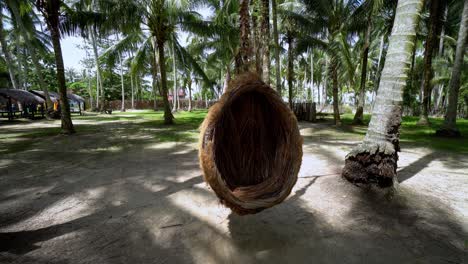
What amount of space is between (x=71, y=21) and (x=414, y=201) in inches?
517

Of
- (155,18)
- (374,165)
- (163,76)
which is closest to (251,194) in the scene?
(374,165)

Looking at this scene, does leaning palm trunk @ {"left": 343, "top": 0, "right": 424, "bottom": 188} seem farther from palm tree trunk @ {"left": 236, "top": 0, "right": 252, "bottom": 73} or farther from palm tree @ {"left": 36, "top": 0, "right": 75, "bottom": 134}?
palm tree @ {"left": 36, "top": 0, "right": 75, "bottom": 134}

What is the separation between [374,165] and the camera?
143 inches

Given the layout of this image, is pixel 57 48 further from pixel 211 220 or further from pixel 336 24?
pixel 336 24

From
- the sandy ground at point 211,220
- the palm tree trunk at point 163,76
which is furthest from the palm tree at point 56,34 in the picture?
the sandy ground at point 211,220

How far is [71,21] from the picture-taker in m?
10.0

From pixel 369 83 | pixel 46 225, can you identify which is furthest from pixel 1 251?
pixel 369 83

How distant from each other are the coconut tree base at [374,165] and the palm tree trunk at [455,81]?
803 centimetres

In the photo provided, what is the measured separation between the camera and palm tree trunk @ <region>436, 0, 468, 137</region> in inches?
331

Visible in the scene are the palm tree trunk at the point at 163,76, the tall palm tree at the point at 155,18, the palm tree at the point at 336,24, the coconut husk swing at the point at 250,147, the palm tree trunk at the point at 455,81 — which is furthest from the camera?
the palm tree trunk at the point at 163,76

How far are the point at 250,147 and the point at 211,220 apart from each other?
3.65 feet

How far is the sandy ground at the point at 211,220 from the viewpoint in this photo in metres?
2.38

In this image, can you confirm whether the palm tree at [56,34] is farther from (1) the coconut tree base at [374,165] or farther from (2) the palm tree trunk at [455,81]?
(2) the palm tree trunk at [455,81]

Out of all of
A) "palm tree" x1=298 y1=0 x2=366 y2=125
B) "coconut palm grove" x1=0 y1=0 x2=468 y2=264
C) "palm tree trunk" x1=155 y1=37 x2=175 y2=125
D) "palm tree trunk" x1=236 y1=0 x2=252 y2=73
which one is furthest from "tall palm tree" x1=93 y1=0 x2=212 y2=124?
"palm tree trunk" x1=236 y1=0 x2=252 y2=73
